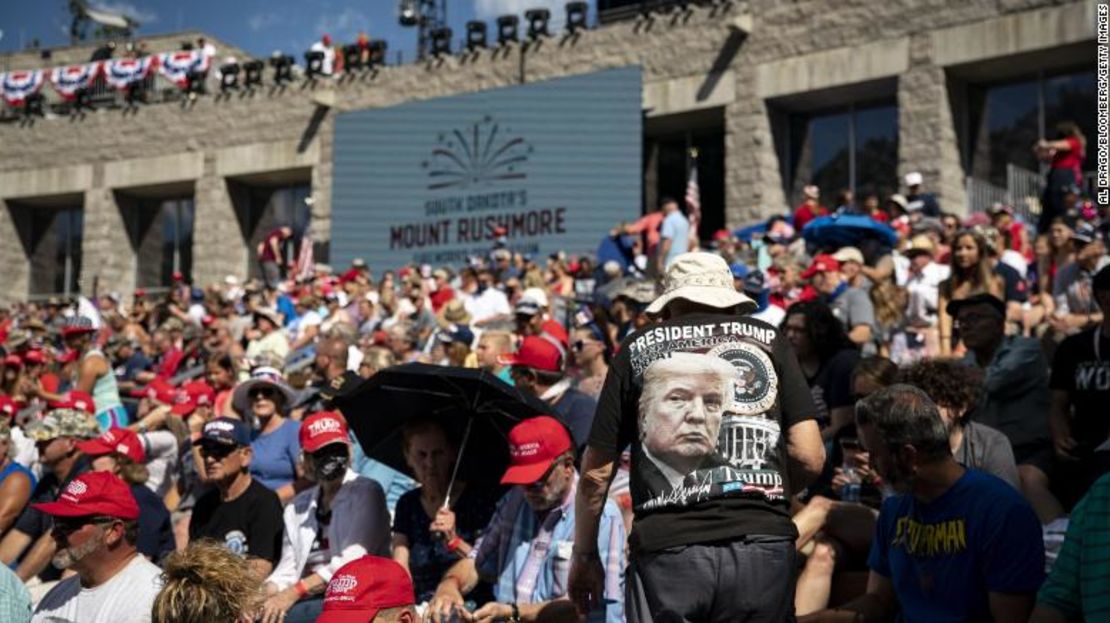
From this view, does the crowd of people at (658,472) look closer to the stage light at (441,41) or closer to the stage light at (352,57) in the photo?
the stage light at (441,41)

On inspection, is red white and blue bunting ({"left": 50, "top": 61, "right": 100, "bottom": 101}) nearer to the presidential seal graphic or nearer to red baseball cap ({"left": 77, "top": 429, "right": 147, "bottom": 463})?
red baseball cap ({"left": 77, "top": 429, "right": 147, "bottom": 463})

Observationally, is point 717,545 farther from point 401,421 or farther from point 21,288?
point 21,288

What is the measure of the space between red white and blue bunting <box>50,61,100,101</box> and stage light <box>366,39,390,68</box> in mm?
9170

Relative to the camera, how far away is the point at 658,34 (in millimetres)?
22422

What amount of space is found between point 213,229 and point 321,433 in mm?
23198

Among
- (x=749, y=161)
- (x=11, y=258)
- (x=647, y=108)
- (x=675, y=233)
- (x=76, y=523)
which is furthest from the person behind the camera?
(x=11, y=258)

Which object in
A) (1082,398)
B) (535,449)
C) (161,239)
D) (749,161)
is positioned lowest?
(535,449)

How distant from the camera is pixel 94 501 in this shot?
5.45 metres

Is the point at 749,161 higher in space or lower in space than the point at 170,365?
higher

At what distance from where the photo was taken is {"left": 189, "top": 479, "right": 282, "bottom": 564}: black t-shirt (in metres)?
6.52

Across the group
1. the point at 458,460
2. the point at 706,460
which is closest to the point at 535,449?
the point at 458,460

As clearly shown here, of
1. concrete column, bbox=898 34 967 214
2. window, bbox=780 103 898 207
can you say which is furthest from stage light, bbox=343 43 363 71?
concrete column, bbox=898 34 967 214

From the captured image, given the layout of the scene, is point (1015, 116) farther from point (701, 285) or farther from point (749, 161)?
point (701, 285)

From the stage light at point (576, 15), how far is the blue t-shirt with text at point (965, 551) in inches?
782
